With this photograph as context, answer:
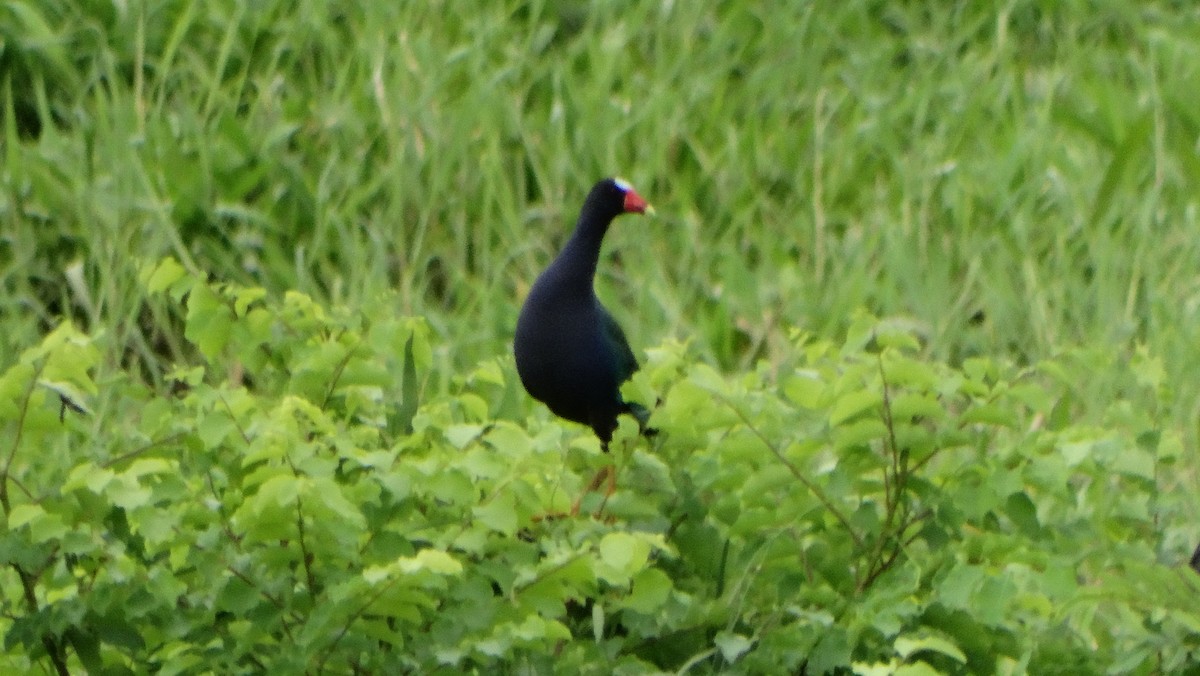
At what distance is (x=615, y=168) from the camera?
5547 millimetres

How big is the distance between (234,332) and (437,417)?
1.34 feet

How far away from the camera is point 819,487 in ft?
8.31

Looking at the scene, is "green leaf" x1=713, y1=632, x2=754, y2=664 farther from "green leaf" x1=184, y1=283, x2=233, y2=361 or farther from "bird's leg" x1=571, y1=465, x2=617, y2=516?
"green leaf" x1=184, y1=283, x2=233, y2=361

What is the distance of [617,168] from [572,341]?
2185 millimetres

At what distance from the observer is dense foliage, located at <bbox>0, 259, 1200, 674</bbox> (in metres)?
2.37

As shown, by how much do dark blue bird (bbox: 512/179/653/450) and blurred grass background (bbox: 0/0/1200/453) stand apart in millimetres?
1106

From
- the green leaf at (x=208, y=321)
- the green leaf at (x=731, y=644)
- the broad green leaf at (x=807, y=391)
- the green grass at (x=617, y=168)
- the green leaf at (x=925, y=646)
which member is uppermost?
the broad green leaf at (x=807, y=391)

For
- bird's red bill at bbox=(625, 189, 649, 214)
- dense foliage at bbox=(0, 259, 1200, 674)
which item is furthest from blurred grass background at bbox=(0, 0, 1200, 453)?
dense foliage at bbox=(0, 259, 1200, 674)

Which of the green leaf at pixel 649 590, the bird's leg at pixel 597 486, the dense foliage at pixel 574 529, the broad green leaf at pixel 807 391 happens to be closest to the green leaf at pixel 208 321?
the dense foliage at pixel 574 529

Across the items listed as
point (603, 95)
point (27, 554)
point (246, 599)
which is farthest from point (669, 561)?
point (603, 95)

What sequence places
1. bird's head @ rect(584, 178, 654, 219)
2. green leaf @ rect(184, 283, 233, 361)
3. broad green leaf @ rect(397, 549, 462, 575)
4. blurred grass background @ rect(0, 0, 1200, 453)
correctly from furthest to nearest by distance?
1. blurred grass background @ rect(0, 0, 1200, 453)
2. bird's head @ rect(584, 178, 654, 219)
3. green leaf @ rect(184, 283, 233, 361)
4. broad green leaf @ rect(397, 549, 462, 575)

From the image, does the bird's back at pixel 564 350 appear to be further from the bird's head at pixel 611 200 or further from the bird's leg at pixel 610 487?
the bird's leg at pixel 610 487

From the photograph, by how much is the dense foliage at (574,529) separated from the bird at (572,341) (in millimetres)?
632

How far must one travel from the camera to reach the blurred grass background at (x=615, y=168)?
5.10 m
